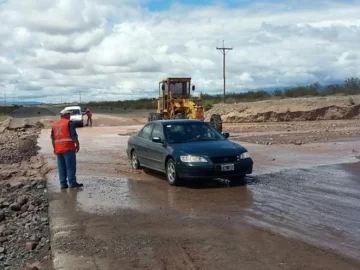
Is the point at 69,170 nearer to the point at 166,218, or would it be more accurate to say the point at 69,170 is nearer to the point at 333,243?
the point at 166,218

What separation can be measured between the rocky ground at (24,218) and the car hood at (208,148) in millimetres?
3113

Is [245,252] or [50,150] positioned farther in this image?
[50,150]

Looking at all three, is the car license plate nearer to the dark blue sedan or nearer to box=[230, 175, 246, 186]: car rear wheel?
Answer: the dark blue sedan

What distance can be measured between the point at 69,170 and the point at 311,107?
35.8 metres

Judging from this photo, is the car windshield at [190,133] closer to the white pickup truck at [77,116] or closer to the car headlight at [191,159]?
the car headlight at [191,159]

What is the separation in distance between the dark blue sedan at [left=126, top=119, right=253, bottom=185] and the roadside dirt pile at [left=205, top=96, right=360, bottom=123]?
106 ft

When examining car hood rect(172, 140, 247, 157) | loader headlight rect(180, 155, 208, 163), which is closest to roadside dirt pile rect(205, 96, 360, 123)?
car hood rect(172, 140, 247, 157)

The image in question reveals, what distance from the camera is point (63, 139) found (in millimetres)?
12805

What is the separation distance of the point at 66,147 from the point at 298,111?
3528 centimetres

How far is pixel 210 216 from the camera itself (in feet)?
30.8

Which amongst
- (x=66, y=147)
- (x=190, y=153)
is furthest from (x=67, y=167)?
(x=190, y=153)

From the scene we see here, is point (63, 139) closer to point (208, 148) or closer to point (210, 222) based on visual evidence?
point (208, 148)

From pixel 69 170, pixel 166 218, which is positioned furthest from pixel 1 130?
pixel 166 218

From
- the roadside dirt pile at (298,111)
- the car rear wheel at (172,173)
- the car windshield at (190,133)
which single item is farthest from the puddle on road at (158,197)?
Answer: the roadside dirt pile at (298,111)
